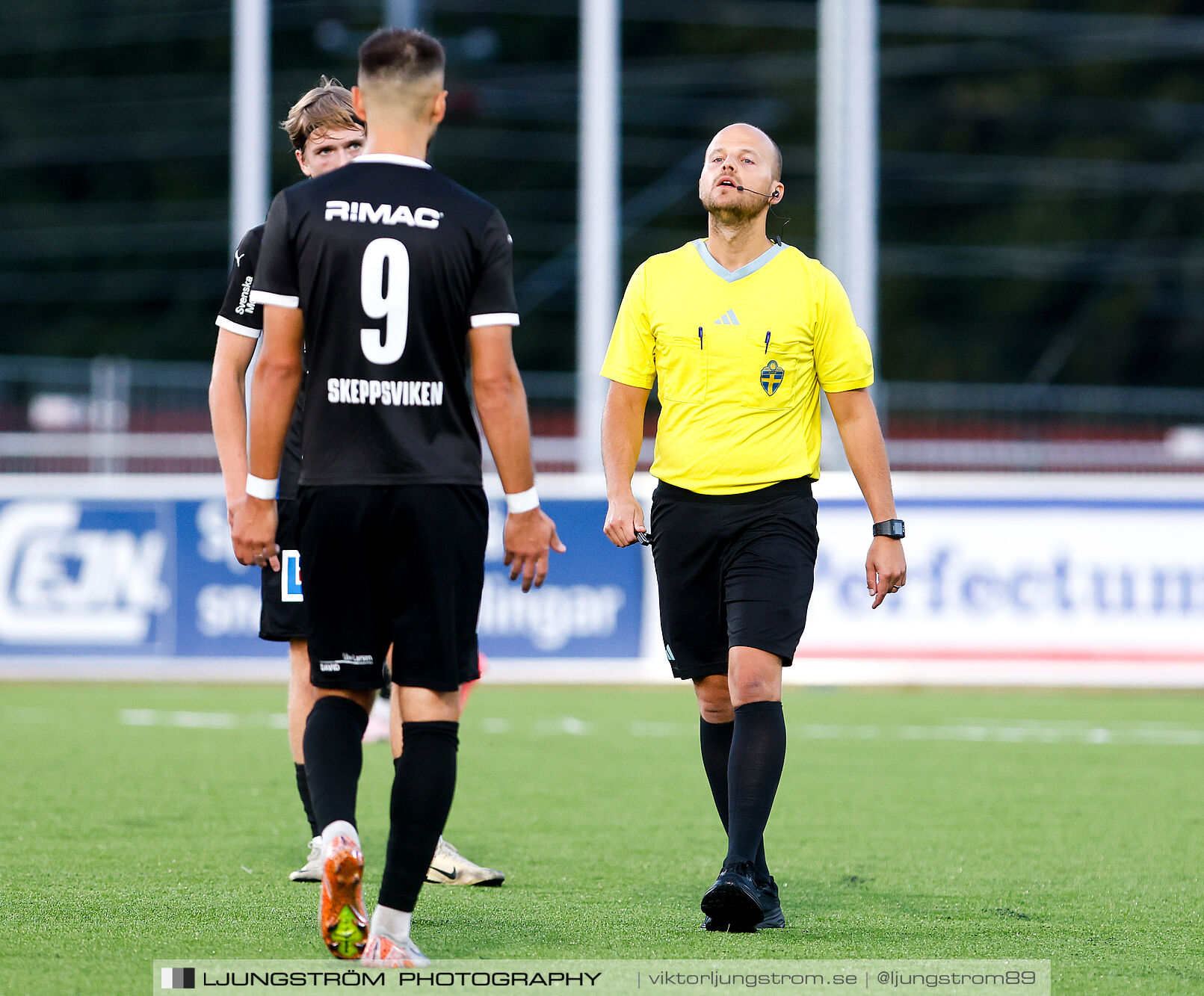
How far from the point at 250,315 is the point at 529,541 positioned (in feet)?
3.67

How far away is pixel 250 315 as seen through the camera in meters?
5.02

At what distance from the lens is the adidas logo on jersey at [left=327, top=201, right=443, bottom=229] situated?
169 inches

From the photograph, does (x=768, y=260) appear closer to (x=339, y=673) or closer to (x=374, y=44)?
(x=374, y=44)

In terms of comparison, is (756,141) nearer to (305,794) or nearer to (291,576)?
(291,576)

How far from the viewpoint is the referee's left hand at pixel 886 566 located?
17.4ft

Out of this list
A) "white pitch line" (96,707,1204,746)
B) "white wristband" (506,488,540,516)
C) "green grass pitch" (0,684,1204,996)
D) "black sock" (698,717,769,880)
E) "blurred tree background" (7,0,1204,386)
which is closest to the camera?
"white wristband" (506,488,540,516)

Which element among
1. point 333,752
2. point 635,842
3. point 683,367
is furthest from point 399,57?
point 635,842

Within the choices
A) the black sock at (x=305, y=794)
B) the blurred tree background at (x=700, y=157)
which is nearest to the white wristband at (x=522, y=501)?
the black sock at (x=305, y=794)

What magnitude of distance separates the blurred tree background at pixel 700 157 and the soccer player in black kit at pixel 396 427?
111 ft

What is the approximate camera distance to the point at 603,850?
6.40 m

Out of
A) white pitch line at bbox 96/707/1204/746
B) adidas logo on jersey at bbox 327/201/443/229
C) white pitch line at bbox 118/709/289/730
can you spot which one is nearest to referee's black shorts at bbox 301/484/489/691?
adidas logo on jersey at bbox 327/201/443/229

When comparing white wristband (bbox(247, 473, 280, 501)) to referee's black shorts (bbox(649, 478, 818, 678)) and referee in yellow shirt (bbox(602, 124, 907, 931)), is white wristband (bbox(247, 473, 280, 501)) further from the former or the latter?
referee's black shorts (bbox(649, 478, 818, 678))

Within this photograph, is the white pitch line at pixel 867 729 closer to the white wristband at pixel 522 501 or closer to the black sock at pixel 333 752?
the black sock at pixel 333 752

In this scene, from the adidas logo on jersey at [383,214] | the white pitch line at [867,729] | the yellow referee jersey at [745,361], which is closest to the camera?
the adidas logo on jersey at [383,214]
